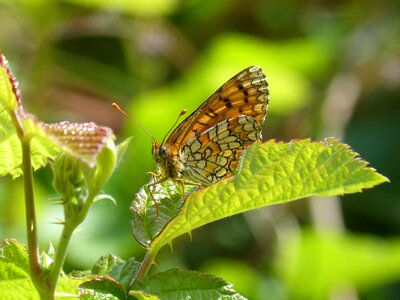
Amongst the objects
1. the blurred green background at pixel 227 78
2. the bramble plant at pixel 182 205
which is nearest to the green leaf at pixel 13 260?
the bramble plant at pixel 182 205

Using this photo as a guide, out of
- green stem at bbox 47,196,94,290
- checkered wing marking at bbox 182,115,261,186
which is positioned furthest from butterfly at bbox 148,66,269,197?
green stem at bbox 47,196,94,290

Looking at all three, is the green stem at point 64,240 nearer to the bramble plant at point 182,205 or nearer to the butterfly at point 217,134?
the bramble plant at point 182,205

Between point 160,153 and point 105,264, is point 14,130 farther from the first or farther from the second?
point 160,153

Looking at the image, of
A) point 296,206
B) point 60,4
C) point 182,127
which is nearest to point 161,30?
point 60,4

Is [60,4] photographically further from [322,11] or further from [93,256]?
[322,11]

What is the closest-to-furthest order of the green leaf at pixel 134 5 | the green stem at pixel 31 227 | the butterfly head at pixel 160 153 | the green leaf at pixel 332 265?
the green stem at pixel 31 227, the butterfly head at pixel 160 153, the green leaf at pixel 332 265, the green leaf at pixel 134 5

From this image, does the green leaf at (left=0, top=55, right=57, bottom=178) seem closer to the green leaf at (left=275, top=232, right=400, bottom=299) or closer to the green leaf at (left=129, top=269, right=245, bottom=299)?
the green leaf at (left=129, top=269, right=245, bottom=299)
